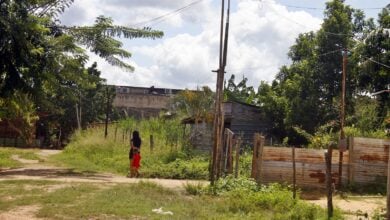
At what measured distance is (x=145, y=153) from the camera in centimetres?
2300

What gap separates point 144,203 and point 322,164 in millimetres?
6663

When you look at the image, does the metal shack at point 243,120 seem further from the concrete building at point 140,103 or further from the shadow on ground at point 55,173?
the concrete building at point 140,103

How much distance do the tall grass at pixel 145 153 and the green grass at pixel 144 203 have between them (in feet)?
15.7

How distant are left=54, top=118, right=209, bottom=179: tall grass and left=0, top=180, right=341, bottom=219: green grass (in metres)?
4.79

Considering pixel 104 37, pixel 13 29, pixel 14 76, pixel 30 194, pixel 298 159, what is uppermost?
pixel 104 37

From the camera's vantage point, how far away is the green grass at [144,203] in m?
10.5

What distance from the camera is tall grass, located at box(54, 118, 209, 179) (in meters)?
19.1

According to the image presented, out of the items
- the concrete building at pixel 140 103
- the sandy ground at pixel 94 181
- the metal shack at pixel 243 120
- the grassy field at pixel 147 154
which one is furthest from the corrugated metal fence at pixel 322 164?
the concrete building at pixel 140 103

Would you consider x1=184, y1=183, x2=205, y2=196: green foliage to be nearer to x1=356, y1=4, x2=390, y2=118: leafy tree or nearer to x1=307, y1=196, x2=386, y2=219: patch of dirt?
x1=307, y1=196, x2=386, y2=219: patch of dirt

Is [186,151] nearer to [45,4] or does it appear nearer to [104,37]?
[104,37]

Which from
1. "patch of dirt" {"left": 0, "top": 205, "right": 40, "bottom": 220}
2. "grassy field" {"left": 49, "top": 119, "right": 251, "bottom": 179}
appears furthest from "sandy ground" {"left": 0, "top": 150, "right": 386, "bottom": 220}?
"grassy field" {"left": 49, "top": 119, "right": 251, "bottom": 179}

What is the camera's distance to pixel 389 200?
26.5ft

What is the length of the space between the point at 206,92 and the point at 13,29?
75.9 ft

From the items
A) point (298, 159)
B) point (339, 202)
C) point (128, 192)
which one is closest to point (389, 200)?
point (339, 202)
